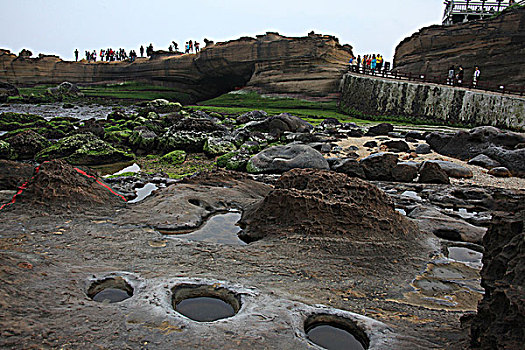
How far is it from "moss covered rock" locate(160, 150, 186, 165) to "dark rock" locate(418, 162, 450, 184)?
7.07 meters

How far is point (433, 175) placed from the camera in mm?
8883

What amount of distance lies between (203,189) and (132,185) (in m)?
2.41

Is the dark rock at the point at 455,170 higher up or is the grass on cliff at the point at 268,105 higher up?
the grass on cliff at the point at 268,105

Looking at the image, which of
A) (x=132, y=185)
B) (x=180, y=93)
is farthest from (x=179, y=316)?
(x=180, y=93)

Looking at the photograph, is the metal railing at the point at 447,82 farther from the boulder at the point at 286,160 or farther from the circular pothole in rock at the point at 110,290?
the circular pothole in rock at the point at 110,290

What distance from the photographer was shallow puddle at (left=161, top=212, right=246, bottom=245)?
5.34m

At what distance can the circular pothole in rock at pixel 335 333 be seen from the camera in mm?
2949

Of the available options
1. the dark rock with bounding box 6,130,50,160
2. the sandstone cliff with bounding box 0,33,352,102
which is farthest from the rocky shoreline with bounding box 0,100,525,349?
the sandstone cliff with bounding box 0,33,352,102

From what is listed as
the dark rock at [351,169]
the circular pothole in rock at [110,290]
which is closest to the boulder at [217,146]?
the dark rock at [351,169]

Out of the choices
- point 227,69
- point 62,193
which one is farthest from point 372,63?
point 62,193

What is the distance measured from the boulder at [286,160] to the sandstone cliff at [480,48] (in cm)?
1863

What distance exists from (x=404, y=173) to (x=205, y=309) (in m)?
7.15

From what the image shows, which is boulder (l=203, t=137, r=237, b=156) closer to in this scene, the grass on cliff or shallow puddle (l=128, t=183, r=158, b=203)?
shallow puddle (l=128, t=183, r=158, b=203)

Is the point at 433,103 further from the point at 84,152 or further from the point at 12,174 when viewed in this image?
the point at 12,174
